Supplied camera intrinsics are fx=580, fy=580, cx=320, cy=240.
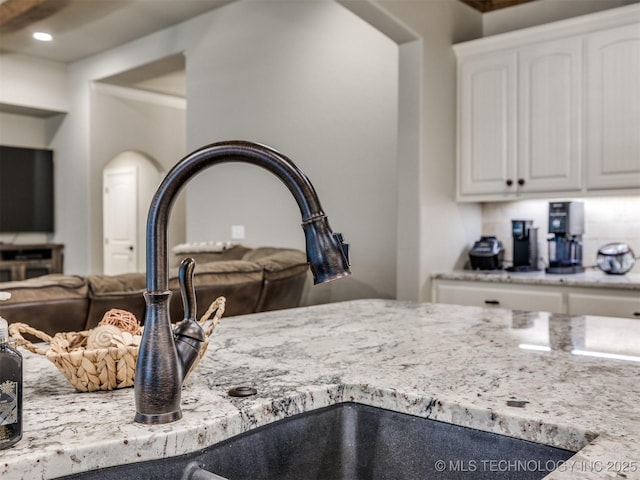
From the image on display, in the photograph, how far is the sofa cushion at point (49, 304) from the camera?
2.11 meters

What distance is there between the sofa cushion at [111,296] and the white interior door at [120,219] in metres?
5.06

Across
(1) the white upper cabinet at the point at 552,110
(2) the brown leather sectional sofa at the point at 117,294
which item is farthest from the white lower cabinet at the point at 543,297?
(2) the brown leather sectional sofa at the point at 117,294

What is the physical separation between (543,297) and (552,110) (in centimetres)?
117

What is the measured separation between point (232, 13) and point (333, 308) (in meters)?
3.92

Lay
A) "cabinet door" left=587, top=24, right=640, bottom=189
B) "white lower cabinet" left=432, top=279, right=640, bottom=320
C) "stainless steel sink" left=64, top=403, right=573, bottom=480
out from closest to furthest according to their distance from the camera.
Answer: "stainless steel sink" left=64, top=403, right=573, bottom=480
"white lower cabinet" left=432, top=279, right=640, bottom=320
"cabinet door" left=587, top=24, right=640, bottom=189

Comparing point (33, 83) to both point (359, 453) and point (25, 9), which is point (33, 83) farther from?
point (359, 453)

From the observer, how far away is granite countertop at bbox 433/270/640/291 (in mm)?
3122

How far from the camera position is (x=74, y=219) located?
7.00 meters

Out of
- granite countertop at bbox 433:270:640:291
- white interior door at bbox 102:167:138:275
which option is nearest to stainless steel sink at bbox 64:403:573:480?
granite countertop at bbox 433:270:640:291

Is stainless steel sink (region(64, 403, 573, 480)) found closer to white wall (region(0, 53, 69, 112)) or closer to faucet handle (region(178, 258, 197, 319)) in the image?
faucet handle (region(178, 258, 197, 319))

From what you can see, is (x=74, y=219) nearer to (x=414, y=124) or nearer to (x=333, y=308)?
(x=414, y=124)

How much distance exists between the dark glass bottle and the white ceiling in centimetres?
485

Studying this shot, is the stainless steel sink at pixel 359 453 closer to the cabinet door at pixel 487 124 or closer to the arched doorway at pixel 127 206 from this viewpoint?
the cabinet door at pixel 487 124

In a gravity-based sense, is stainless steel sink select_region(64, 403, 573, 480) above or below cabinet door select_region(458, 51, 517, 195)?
below
